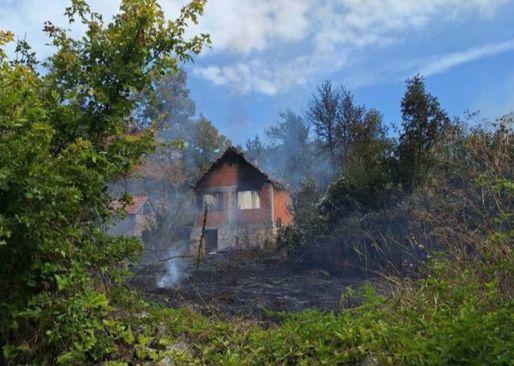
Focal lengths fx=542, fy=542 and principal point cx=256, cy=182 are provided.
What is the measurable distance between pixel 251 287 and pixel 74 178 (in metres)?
6.92

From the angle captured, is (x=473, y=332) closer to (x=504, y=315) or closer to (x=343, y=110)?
(x=504, y=315)

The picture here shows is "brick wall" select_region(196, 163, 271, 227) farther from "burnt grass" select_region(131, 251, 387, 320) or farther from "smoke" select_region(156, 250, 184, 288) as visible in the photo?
"smoke" select_region(156, 250, 184, 288)

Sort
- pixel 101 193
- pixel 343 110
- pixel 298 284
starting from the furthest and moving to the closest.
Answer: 1. pixel 343 110
2. pixel 298 284
3. pixel 101 193

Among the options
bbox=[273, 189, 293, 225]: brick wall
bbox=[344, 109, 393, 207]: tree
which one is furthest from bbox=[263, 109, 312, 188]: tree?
bbox=[344, 109, 393, 207]: tree

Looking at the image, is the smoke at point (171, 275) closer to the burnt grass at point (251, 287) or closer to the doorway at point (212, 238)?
the burnt grass at point (251, 287)

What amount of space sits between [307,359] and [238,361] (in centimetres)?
55

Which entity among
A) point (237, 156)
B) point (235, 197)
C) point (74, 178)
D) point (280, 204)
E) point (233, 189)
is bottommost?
point (74, 178)

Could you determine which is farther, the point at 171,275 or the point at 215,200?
the point at 215,200

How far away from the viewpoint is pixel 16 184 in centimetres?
400

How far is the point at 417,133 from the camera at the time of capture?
48.8 feet

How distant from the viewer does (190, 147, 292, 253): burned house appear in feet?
89.7

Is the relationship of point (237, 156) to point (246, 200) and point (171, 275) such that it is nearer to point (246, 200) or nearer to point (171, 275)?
point (246, 200)

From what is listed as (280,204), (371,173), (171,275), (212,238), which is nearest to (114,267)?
(171,275)

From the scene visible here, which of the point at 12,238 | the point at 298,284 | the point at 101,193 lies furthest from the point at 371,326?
the point at 298,284
